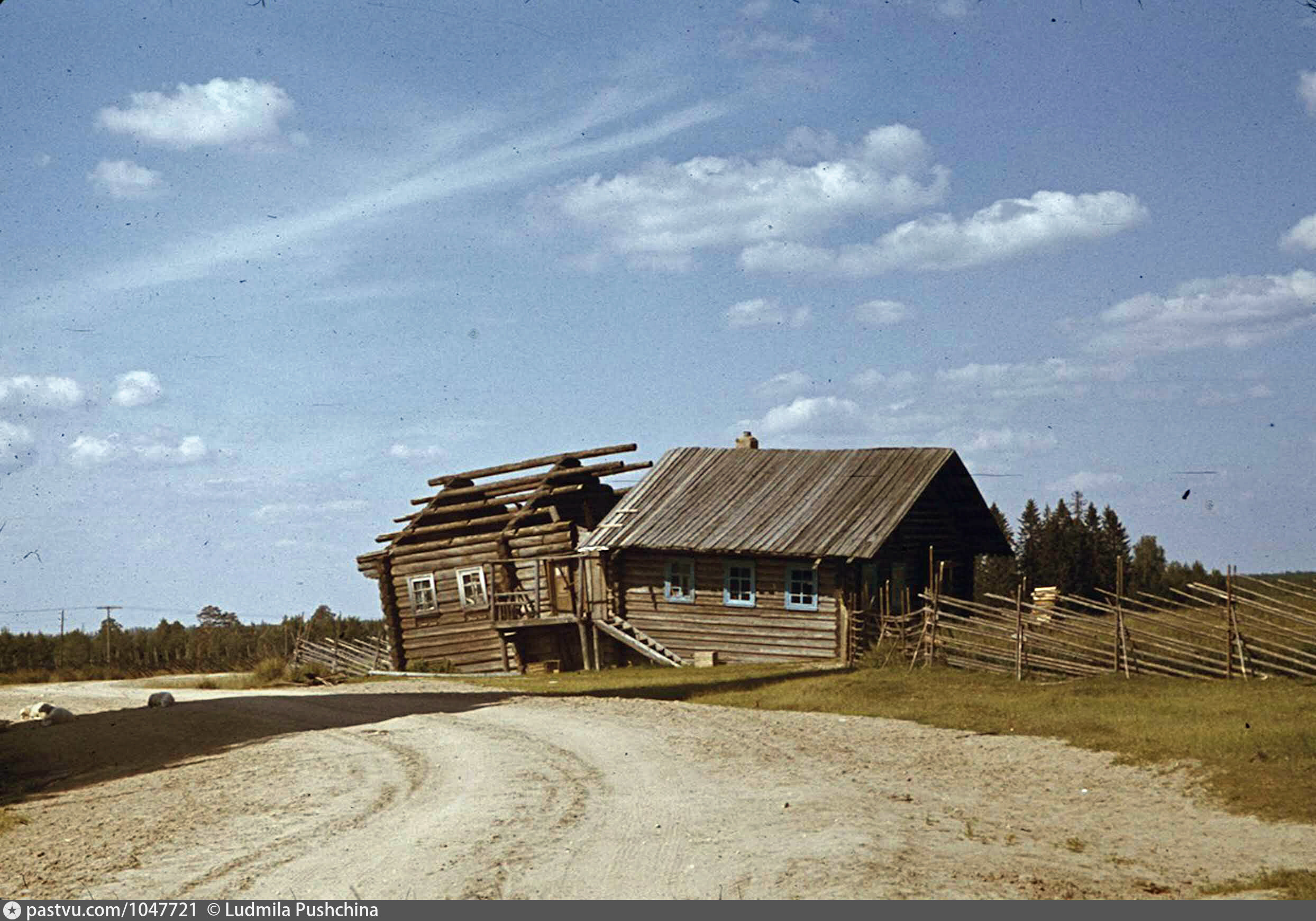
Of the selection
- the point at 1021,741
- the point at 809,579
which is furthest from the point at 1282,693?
the point at 809,579

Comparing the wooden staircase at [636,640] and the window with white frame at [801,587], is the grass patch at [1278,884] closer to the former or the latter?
the window with white frame at [801,587]

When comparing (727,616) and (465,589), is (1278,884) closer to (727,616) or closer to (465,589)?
(727,616)

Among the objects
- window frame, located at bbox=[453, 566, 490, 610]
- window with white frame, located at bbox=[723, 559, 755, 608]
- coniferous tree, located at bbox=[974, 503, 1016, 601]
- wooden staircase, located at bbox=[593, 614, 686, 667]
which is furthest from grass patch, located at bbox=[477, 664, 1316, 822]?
coniferous tree, located at bbox=[974, 503, 1016, 601]

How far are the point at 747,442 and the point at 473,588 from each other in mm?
9541

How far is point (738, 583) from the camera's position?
34.8 meters

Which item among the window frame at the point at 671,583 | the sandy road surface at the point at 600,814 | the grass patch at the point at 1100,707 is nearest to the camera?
the sandy road surface at the point at 600,814

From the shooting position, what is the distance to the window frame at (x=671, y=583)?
117 feet

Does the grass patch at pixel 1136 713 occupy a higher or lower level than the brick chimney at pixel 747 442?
lower

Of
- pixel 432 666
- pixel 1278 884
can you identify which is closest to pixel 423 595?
pixel 432 666

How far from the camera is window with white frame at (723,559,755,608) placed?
34469 mm

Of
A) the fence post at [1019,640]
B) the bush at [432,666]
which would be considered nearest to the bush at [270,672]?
the bush at [432,666]

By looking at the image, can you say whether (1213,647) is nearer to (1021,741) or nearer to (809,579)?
(1021,741)

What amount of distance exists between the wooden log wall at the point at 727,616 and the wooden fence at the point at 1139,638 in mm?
3931

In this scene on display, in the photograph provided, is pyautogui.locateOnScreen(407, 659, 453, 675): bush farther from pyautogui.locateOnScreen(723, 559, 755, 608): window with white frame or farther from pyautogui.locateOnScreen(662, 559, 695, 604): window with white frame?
pyautogui.locateOnScreen(723, 559, 755, 608): window with white frame
